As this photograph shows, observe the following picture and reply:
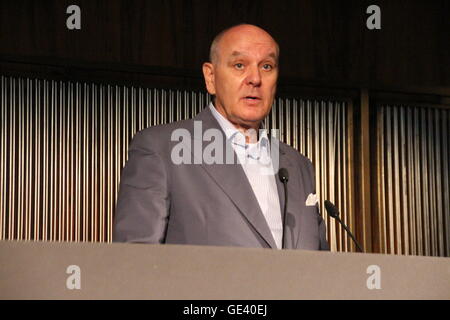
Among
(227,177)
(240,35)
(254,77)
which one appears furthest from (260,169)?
(240,35)

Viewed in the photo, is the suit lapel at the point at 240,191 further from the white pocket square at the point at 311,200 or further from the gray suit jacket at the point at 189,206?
the white pocket square at the point at 311,200

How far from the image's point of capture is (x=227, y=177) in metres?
3.16

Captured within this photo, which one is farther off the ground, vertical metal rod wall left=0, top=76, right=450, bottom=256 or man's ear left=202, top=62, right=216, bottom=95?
man's ear left=202, top=62, right=216, bottom=95

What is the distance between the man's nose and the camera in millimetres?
3434

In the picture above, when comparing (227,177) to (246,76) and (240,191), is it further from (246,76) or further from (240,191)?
(246,76)

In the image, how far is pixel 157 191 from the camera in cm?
309

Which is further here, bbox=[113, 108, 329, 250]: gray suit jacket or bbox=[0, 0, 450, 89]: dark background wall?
bbox=[0, 0, 450, 89]: dark background wall

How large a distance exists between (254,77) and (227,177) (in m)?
0.44

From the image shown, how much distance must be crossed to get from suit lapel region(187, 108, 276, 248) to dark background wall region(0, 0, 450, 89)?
1.08 metres

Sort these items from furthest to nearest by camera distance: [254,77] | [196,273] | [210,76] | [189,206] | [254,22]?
[254,22] < [210,76] < [254,77] < [189,206] < [196,273]

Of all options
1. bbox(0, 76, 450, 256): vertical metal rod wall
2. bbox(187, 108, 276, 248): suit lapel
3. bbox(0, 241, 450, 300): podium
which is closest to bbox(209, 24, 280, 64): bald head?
bbox(187, 108, 276, 248): suit lapel

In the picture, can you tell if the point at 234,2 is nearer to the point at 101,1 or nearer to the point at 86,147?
the point at 101,1

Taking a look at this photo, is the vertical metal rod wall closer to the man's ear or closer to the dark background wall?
the dark background wall

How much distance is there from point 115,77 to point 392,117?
1345mm
